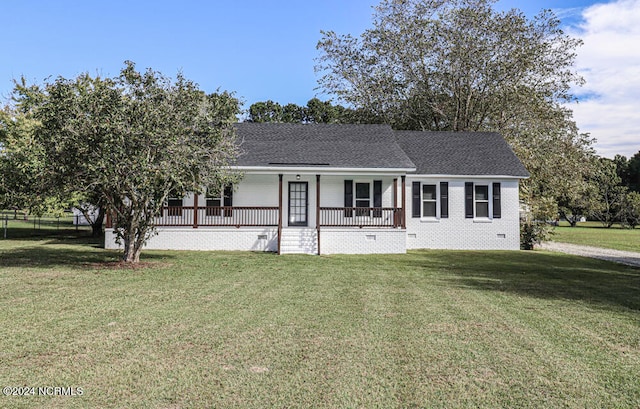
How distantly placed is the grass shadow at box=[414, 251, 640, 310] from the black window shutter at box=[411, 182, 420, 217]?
2593mm

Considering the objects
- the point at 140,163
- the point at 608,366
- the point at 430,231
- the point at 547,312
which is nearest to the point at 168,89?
the point at 140,163

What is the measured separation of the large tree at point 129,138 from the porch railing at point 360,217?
6.42 metres

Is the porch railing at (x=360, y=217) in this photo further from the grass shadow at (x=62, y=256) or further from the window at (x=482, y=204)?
the grass shadow at (x=62, y=256)

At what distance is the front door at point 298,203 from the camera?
18969 millimetres

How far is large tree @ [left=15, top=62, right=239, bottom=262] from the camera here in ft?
35.1

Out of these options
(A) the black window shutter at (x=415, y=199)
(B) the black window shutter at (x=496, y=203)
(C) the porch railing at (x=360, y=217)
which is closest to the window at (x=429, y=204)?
(A) the black window shutter at (x=415, y=199)

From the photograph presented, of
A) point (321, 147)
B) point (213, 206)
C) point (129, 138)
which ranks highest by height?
point (321, 147)

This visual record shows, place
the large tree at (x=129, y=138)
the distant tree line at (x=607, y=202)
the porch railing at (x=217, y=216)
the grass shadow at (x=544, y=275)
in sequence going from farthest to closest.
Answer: the distant tree line at (x=607, y=202), the porch railing at (x=217, y=216), the large tree at (x=129, y=138), the grass shadow at (x=544, y=275)

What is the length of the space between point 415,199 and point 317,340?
15.1 m

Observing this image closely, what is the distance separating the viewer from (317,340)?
540 cm

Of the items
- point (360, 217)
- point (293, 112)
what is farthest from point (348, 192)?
point (293, 112)

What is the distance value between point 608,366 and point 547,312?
8.53 feet

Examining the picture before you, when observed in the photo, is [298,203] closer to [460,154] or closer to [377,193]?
[377,193]

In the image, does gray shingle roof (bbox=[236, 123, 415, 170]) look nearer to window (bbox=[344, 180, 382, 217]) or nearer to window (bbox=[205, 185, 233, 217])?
window (bbox=[344, 180, 382, 217])
